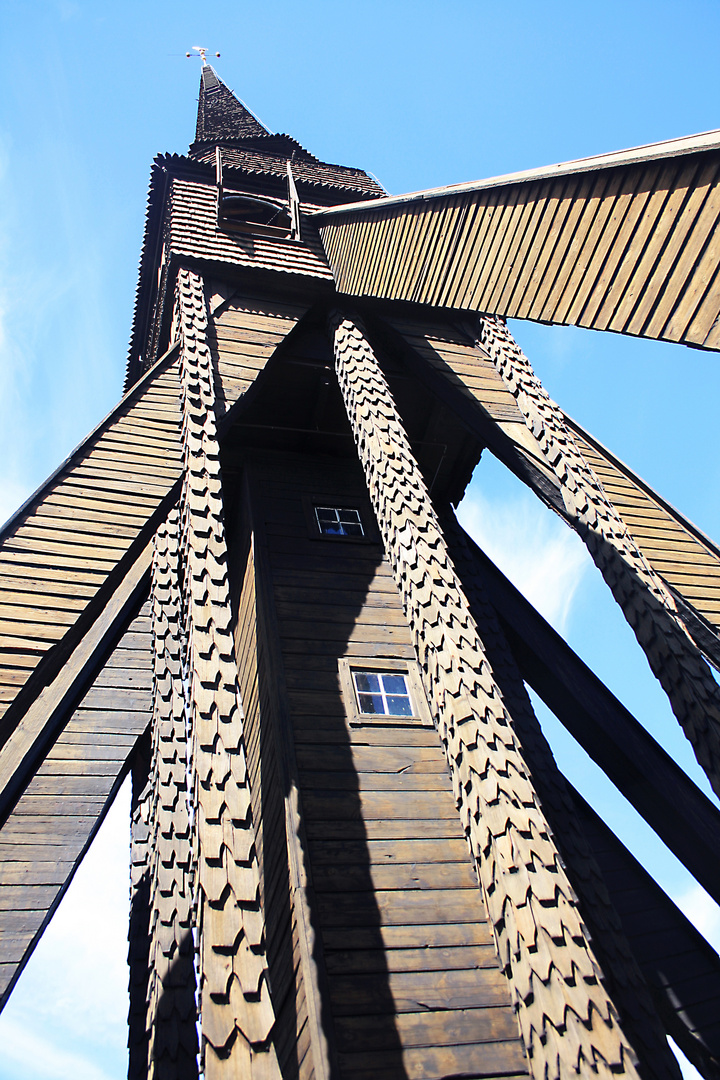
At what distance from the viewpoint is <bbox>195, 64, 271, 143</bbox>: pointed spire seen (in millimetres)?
22984

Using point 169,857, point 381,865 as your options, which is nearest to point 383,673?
point 381,865

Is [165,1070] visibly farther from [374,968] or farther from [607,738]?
[607,738]

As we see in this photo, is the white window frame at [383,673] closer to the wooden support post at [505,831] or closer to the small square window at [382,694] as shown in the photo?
the small square window at [382,694]

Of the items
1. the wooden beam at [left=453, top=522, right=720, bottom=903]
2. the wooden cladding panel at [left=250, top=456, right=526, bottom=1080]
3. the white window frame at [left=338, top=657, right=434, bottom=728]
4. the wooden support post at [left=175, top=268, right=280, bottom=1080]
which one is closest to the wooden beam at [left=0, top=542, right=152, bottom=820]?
the wooden support post at [left=175, top=268, right=280, bottom=1080]

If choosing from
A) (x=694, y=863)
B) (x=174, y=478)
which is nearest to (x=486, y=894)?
(x=694, y=863)

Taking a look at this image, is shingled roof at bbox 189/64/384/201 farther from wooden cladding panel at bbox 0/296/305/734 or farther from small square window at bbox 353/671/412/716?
small square window at bbox 353/671/412/716

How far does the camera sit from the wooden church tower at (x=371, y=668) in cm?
337

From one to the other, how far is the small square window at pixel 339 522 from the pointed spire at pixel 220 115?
16982 millimetres

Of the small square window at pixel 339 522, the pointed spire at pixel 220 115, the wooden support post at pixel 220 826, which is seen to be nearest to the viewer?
the wooden support post at pixel 220 826

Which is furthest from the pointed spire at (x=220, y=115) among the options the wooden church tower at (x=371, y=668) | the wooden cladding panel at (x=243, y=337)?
the wooden church tower at (x=371, y=668)

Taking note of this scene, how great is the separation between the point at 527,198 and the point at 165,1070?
5393mm

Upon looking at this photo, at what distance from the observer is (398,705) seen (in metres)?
7.04

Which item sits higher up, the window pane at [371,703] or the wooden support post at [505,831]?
the window pane at [371,703]

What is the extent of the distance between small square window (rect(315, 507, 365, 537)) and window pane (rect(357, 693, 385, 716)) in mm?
2299
